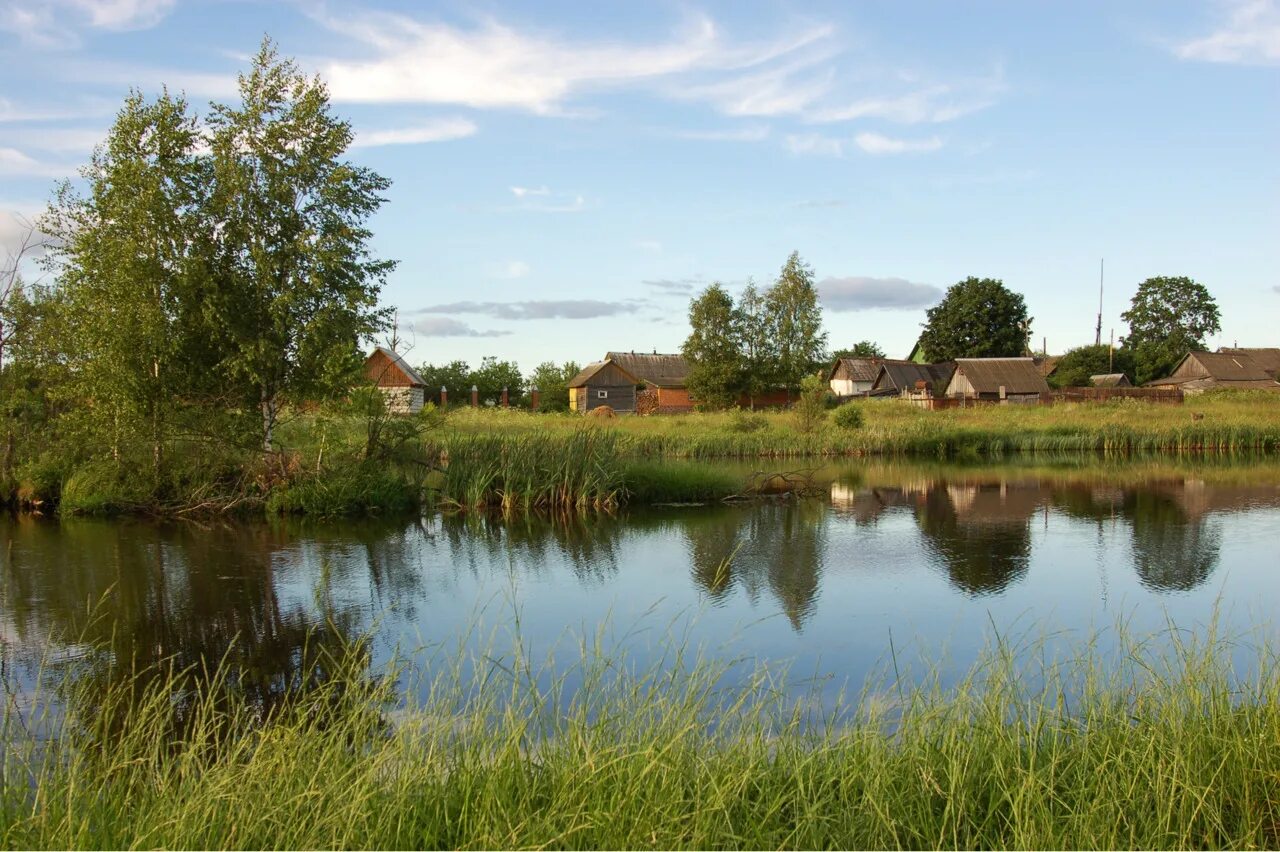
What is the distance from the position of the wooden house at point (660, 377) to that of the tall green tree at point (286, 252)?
40256 mm

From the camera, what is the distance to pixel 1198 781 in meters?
4.39

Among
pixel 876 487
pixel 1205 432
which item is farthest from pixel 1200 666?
pixel 1205 432

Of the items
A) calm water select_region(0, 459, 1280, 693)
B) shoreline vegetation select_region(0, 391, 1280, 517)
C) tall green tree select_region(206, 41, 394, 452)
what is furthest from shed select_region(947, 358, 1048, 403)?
tall green tree select_region(206, 41, 394, 452)

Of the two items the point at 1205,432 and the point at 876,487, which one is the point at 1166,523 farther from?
the point at 1205,432

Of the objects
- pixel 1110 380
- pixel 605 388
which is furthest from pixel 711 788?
pixel 1110 380

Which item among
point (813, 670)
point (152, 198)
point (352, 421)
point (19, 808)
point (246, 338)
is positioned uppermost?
point (152, 198)

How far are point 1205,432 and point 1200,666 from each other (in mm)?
35658

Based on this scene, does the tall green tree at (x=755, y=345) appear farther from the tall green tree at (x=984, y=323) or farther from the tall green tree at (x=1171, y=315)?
the tall green tree at (x=1171, y=315)

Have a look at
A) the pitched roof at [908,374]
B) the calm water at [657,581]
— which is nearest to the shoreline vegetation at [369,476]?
the calm water at [657,581]

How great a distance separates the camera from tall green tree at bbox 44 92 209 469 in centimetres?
1730

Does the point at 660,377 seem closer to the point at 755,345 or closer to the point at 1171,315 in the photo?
the point at 755,345

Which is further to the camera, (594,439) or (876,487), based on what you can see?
(876,487)

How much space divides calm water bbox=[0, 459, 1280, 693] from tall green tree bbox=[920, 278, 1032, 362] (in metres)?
53.1

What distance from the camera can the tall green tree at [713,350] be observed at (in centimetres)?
5553
